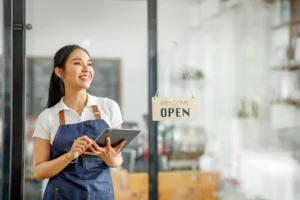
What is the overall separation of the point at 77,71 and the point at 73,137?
0.67 ft

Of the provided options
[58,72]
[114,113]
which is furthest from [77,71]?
[114,113]

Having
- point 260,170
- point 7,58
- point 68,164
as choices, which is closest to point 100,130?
point 68,164

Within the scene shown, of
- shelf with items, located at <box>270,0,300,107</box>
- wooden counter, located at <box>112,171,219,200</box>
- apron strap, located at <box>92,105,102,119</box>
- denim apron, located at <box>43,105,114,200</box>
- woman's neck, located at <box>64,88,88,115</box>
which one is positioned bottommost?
wooden counter, located at <box>112,171,219,200</box>

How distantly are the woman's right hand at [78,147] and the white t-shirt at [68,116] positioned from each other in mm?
69

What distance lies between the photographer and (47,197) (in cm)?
125

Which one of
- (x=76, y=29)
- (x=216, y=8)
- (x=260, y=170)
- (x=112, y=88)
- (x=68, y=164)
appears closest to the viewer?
(x=68, y=164)

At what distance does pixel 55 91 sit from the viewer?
1.28 m

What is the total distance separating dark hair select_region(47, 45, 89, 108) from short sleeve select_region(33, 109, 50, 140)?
0.03m

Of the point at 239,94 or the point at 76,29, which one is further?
the point at 239,94

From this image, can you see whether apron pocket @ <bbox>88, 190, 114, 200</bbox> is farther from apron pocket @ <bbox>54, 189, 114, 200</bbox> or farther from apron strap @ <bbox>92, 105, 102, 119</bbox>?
apron strap @ <bbox>92, 105, 102, 119</bbox>

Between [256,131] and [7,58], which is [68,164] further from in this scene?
[256,131]

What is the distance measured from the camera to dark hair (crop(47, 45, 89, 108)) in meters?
1.27

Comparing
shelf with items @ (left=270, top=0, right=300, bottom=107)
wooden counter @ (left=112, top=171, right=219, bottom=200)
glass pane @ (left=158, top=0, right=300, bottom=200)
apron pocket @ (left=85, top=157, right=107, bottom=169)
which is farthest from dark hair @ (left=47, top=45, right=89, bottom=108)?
shelf with items @ (left=270, top=0, right=300, bottom=107)

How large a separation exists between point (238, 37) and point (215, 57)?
273mm
